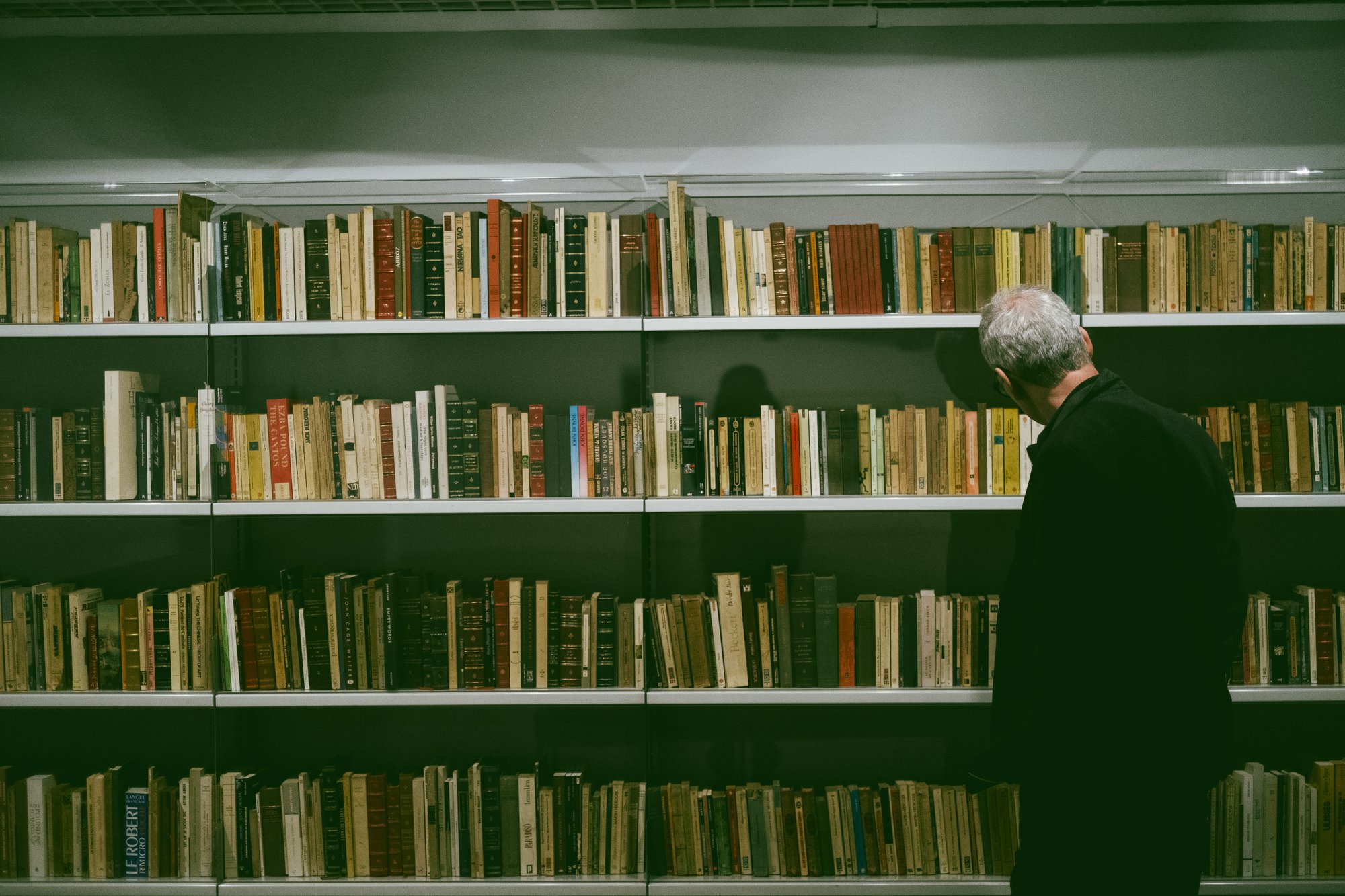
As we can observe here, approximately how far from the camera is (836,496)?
7.73ft

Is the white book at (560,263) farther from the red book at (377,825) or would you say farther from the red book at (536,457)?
the red book at (377,825)

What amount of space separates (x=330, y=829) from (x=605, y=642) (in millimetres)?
928

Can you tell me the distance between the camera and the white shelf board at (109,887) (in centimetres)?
236

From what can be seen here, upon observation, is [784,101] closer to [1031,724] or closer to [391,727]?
[1031,724]

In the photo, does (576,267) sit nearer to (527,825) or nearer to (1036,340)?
(1036,340)

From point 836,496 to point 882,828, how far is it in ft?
3.08

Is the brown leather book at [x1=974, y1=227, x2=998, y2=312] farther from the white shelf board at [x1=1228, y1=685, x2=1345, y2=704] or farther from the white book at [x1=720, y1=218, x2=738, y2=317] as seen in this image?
the white shelf board at [x1=1228, y1=685, x2=1345, y2=704]

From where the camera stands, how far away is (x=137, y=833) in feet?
7.89

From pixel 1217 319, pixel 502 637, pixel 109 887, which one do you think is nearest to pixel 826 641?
pixel 502 637

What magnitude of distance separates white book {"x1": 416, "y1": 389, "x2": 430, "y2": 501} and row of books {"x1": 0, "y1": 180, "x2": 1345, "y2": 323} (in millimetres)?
254

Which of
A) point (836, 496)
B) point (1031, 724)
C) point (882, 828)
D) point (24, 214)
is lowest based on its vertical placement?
point (882, 828)

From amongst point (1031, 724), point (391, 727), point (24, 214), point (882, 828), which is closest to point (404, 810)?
point (391, 727)

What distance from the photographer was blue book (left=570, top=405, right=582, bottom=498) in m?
2.38

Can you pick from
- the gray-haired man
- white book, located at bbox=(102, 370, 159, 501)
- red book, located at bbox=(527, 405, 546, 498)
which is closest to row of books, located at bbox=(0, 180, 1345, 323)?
white book, located at bbox=(102, 370, 159, 501)
